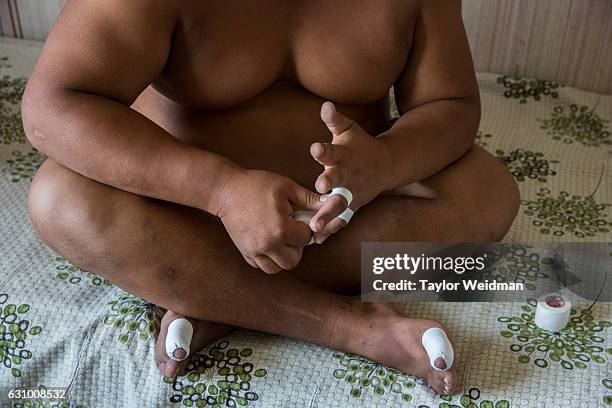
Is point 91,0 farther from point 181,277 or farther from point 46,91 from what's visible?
point 181,277

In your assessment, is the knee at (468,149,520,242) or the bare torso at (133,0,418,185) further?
the knee at (468,149,520,242)

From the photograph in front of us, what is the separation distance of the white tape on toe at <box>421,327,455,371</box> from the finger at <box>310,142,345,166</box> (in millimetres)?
233

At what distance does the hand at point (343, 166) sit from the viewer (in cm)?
91

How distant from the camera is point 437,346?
0.97 metres

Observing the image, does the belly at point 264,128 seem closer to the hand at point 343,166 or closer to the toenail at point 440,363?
the hand at point 343,166

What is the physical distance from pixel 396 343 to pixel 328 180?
0.22 m

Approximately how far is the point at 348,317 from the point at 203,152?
27 centimetres

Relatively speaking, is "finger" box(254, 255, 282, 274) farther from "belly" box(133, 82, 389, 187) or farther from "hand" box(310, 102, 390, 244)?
"belly" box(133, 82, 389, 187)

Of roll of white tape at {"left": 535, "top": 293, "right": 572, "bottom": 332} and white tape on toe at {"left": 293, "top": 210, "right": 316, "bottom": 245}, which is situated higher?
white tape on toe at {"left": 293, "top": 210, "right": 316, "bottom": 245}

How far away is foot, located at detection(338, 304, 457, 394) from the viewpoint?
960 millimetres

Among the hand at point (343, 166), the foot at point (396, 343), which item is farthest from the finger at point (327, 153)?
the foot at point (396, 343)

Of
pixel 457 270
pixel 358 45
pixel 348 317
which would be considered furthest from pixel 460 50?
pixel 348 317

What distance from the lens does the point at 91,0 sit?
98cm

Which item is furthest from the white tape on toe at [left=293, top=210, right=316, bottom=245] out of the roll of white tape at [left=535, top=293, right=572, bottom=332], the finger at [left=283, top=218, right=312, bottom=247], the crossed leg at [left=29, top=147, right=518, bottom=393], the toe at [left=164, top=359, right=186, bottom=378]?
the roll of white tape at [left=535, top=293, right=572, bottom=332]
